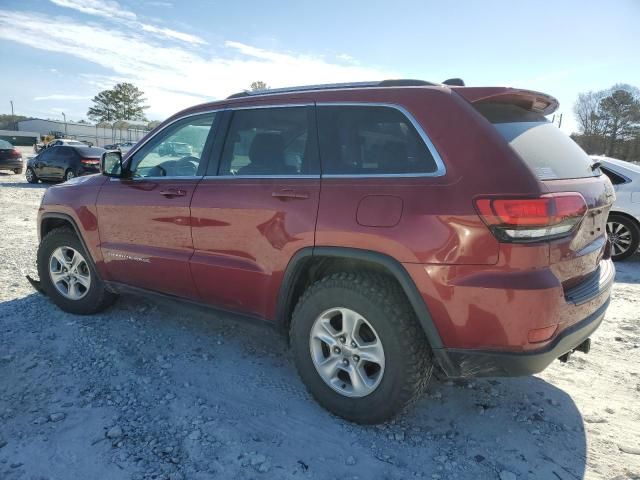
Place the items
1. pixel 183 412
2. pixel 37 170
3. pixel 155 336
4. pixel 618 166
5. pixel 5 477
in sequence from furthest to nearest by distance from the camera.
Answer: pixel 37 170, pixel 618 166, pixel 155 336, pixel 183 412, pixel 5 477

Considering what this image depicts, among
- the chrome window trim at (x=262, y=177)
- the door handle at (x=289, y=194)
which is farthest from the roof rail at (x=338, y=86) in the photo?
the door handle at (x=289, y=194)

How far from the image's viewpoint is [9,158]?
2016 centimetres

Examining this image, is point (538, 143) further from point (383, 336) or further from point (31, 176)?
point (31, 176)

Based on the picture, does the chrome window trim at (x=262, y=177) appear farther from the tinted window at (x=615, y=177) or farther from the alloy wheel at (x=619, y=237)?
the tinted window at (x=615, y=177)

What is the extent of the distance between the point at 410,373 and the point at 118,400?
1.81m

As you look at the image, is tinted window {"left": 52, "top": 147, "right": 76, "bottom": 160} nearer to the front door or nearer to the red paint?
the front door

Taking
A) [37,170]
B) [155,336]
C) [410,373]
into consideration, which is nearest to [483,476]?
[410,373]

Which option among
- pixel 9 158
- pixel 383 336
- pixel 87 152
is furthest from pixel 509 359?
pixel 9 158

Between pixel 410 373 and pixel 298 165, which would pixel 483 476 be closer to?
pixel 410 373

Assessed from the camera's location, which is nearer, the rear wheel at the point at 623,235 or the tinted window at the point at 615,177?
the rear wheel at the point at 623,235

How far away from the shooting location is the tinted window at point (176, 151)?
3.54m

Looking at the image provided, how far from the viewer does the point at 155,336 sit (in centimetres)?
396

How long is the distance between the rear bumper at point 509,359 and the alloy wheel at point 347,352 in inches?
15.2

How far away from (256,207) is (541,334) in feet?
5.72
